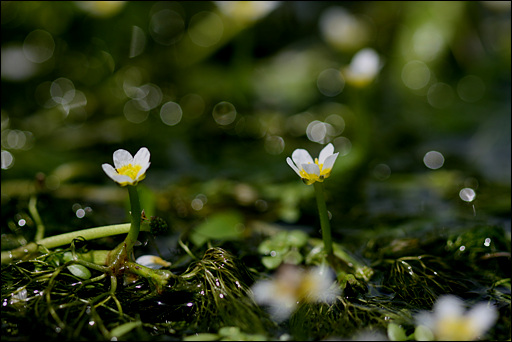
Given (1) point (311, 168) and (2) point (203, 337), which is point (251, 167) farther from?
(2) point (203, 337)

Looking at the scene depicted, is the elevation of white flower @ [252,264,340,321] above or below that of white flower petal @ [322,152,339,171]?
below

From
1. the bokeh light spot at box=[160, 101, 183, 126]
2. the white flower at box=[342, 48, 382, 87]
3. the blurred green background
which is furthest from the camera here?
the bokeh light spot at box=[160, 101, 183, 126]

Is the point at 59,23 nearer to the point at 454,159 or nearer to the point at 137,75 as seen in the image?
the point at 137,75

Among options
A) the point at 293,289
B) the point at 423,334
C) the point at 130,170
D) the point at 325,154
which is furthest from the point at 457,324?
the point at 130,170

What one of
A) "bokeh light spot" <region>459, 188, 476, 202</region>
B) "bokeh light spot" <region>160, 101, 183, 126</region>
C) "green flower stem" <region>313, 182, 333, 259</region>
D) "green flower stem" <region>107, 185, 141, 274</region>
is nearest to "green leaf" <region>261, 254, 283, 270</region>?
"green flower stem" <region>313, 182, 333, 259</region>

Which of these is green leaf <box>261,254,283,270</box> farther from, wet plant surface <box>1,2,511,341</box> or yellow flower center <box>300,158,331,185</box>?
yellow flower center <box>300,158,331,185</box>

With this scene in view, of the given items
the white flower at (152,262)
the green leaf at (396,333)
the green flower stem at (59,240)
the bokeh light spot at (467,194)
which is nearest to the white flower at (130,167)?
the green flower stem at (59,240)
